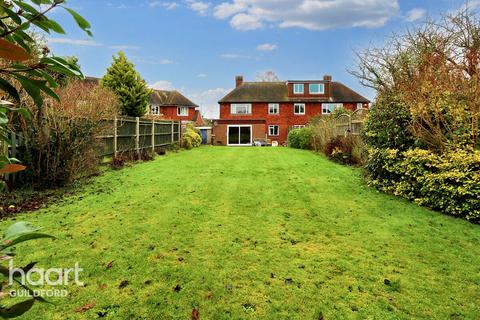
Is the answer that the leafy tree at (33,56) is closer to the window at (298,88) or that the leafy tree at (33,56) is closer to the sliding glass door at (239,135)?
the sliding glass door at (239,135)

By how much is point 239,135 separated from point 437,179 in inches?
1251

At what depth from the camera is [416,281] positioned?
13.2 ft

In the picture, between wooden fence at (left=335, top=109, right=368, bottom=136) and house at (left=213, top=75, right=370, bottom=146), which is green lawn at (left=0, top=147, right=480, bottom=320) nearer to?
wooden fence at (left=335, top=109, right=368, bottom=136)

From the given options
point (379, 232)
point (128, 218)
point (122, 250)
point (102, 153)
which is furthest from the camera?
point (102, 153)

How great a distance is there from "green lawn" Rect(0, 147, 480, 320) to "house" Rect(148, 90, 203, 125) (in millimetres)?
41585

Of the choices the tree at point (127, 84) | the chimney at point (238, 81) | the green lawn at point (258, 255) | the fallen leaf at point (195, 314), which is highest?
the chimney at point (238, 81)

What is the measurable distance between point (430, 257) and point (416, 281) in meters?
0.92

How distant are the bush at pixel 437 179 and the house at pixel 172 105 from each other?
4093cm

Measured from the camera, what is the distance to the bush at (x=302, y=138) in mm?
23631

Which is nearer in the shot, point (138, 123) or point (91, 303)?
point (91, 303)

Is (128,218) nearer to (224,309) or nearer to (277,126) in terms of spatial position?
(224,309)

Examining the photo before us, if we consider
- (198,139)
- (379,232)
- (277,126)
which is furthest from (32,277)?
(277,126)

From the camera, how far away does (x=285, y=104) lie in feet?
132

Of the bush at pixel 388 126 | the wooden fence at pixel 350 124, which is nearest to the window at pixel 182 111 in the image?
the wooden fence at pixel 350 124
